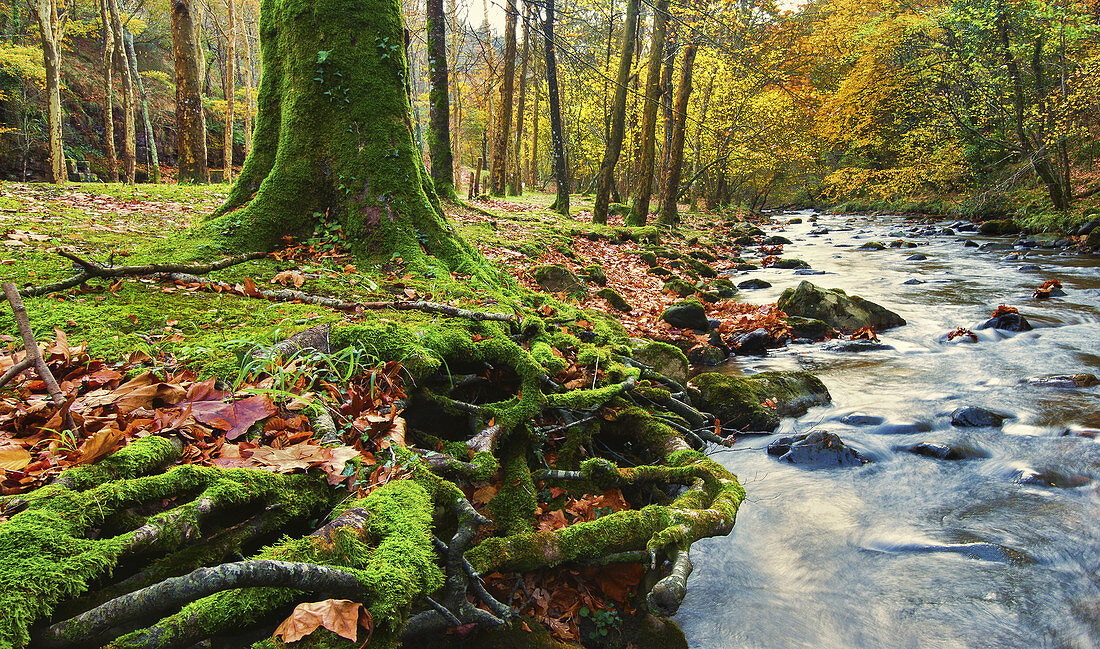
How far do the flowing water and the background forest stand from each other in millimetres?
6862

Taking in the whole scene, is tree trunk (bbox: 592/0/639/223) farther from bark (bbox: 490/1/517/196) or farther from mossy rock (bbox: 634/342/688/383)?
mossy rock (bbox: 634/342/688/383)

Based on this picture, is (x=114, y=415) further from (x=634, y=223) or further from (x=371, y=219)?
(x=634, y=223)

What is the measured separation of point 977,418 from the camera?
556 cm

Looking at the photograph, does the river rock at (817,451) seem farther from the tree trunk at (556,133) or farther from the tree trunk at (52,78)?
the tree trunk at (52,78)

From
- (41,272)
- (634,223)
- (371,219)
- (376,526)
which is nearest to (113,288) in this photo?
(41,272)

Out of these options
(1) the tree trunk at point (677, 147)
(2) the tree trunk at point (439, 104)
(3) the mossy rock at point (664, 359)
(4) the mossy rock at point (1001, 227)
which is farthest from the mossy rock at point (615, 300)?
(4) the mossy rock at point (1001, 227)

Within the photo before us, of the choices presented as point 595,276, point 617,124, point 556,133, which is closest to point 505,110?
point 556,133

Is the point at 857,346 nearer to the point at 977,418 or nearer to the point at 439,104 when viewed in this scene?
the point at 977,418

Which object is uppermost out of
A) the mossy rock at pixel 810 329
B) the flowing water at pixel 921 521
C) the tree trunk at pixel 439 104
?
the tree trunk at pixel 439 104

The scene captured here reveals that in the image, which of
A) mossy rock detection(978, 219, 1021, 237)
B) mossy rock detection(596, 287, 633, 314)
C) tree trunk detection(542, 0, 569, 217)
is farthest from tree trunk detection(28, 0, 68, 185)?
mossy rock detection(978, 219, 1021, 237)

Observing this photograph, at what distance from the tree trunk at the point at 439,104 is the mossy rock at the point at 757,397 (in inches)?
344

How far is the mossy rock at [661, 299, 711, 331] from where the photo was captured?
829cm

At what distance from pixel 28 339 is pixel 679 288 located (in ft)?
32.5

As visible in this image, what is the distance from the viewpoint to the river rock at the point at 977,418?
551 cm
